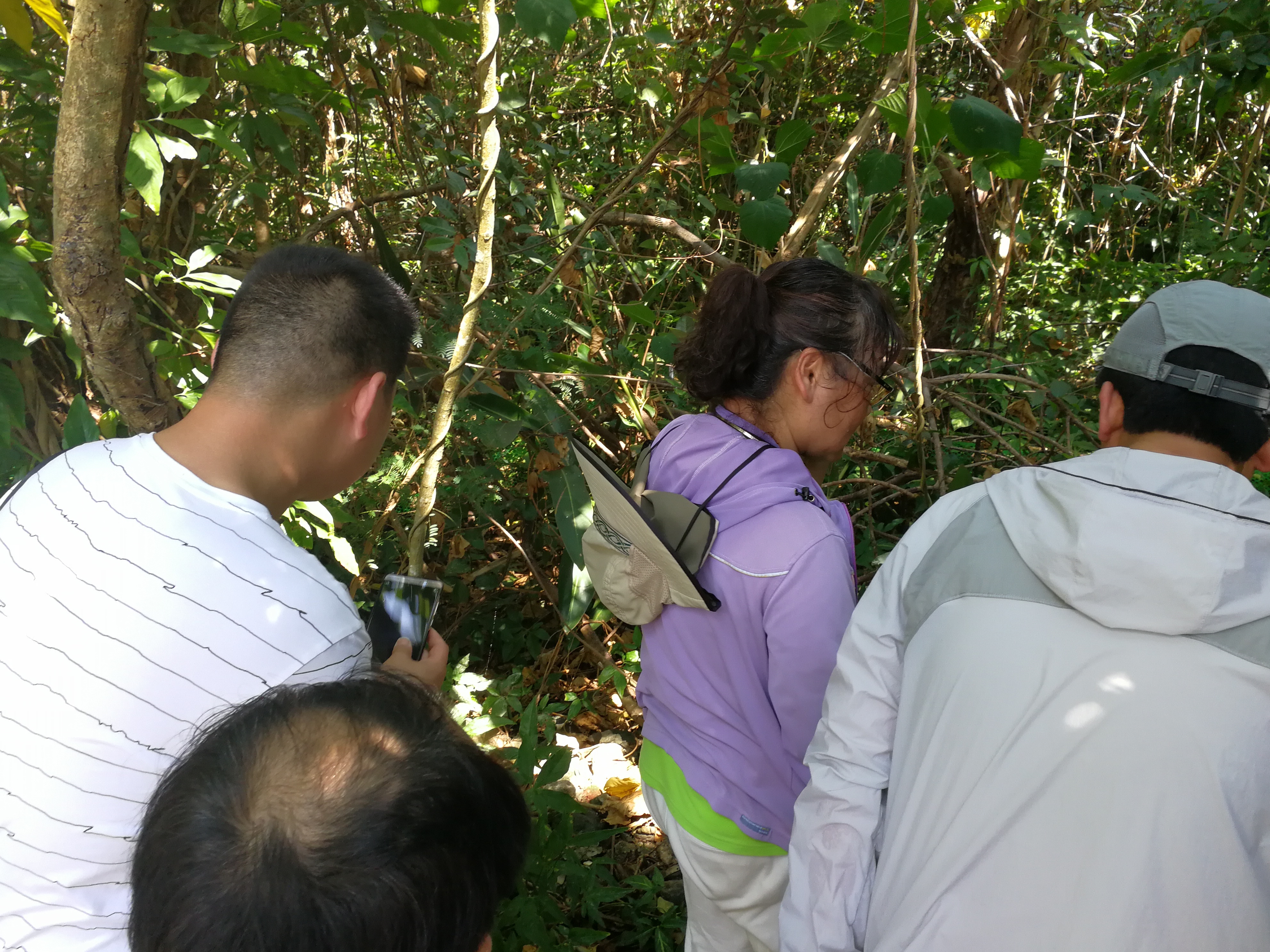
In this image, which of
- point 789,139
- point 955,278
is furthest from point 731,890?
point 955,278

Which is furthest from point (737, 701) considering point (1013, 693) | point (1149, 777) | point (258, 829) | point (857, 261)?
point (857, 261)

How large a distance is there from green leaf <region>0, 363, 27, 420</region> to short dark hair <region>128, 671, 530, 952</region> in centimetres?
156

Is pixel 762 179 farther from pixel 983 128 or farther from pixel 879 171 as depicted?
pixel 983 128

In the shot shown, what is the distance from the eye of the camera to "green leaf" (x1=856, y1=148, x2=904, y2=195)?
2.14m

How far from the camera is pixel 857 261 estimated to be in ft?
7.52

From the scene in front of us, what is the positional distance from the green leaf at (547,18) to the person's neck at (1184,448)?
3.84ft

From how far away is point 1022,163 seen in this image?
2107mm

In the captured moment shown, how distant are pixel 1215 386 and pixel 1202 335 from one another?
67 millimetres

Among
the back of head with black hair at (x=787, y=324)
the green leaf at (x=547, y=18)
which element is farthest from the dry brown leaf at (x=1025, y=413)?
the green leaf at (x=547, y=18)

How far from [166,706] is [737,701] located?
33.4 inches

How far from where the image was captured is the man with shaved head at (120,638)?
3.23ft

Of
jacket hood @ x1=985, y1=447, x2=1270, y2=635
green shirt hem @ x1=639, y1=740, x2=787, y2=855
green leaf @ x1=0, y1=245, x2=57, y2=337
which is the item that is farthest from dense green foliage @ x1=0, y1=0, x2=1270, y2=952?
jacket hood @ x1=985, y1=447, x2=1270, y2=635

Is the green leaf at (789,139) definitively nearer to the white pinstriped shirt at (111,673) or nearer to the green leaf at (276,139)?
the green leaf at (276,139)

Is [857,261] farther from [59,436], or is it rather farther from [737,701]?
[59,436]
